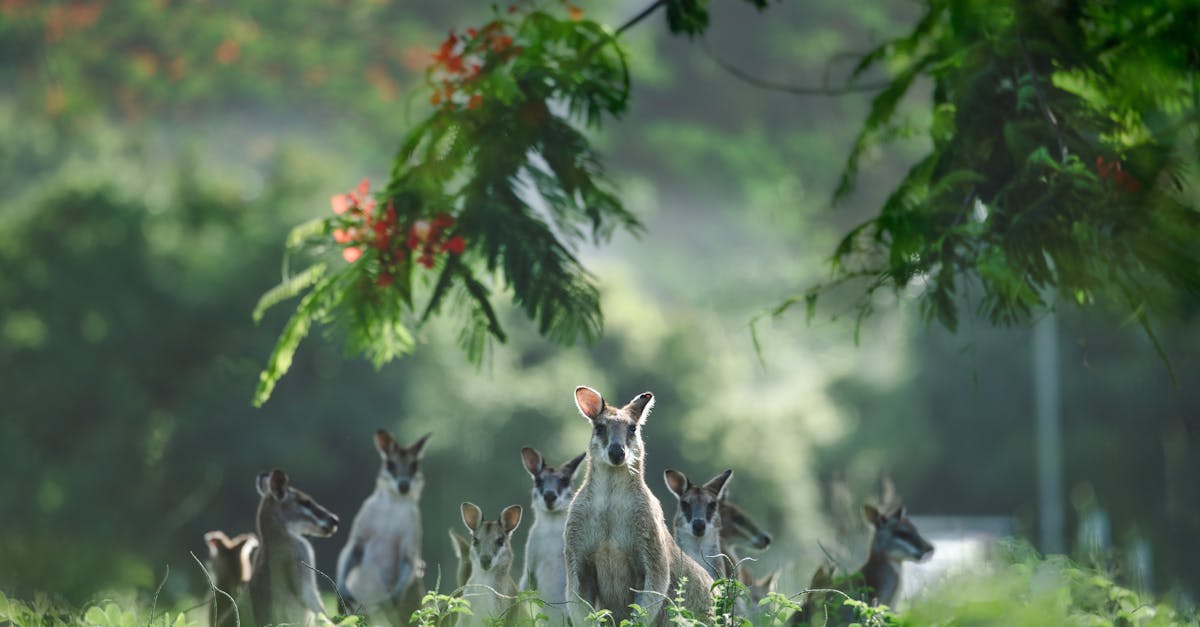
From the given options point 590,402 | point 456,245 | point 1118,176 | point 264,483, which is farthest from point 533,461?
point 1118,176

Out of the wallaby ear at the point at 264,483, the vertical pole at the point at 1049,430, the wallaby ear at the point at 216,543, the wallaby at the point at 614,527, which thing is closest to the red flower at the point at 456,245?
the wallaby at the point at 614,527

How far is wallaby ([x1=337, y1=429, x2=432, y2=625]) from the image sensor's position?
730 cm

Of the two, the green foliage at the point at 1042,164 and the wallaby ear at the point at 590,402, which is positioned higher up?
the green foliage at the point at 1042,164

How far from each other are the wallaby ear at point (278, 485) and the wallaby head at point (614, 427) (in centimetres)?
183

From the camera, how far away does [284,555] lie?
6953 mm

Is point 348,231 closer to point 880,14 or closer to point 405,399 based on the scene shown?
point 405,399

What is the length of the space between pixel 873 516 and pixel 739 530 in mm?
778

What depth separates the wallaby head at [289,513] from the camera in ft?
23.0

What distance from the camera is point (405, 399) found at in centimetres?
2114

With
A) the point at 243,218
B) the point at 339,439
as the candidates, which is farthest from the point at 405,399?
the point at 243,218

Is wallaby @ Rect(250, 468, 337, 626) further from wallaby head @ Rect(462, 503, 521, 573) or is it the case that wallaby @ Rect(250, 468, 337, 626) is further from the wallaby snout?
the wallaby snout

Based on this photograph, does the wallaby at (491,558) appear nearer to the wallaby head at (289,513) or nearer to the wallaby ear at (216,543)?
the wallaby head at (289,513)

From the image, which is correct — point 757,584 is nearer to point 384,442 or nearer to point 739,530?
point 739,530

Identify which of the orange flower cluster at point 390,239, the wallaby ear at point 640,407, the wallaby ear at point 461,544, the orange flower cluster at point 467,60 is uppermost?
the orange flower cluster at point 467,60
